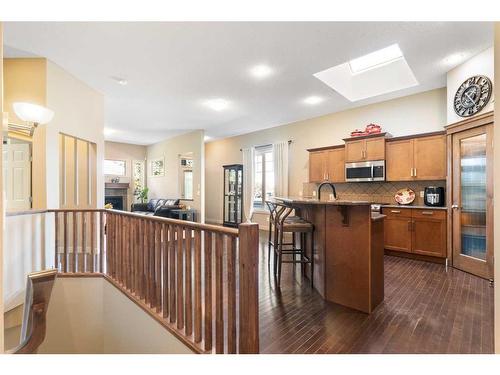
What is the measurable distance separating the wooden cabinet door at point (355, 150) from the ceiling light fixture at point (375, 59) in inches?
52.5

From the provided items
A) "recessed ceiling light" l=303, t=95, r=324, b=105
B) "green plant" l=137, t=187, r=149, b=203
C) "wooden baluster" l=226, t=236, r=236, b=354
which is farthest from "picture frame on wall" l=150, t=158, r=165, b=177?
"wooden baluster" l=226, t=236, r=236, b=354

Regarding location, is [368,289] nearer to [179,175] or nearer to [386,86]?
[386,86]

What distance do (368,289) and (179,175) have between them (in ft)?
22.2

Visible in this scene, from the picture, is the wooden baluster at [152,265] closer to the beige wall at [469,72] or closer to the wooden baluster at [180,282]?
the wooden baluster at [180,282]

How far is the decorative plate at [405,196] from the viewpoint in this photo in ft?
15.3

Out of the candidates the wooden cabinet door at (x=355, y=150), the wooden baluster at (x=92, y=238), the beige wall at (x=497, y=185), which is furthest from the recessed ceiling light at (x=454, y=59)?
the wooden baluster at (x=92, y=238)

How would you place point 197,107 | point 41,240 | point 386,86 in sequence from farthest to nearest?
point 197,107, point 386,86, point 41,240

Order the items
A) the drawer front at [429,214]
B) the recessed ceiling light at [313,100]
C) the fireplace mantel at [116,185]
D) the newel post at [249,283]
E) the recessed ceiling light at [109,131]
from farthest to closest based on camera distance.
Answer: the fireplace mantel at [116,185] < the recessed ceiling light at [109,131] < the recessed ceiling light at [313,100] < the drawer front at [429,214] < the newel post at [249,283]

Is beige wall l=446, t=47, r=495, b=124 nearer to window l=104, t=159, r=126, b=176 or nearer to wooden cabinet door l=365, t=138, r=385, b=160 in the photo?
wooden cabinet door l=365, t=138, r=385, b=160

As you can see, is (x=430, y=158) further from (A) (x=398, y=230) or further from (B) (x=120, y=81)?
(B) (x=120, y=81)

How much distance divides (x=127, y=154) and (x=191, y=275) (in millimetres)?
8618
